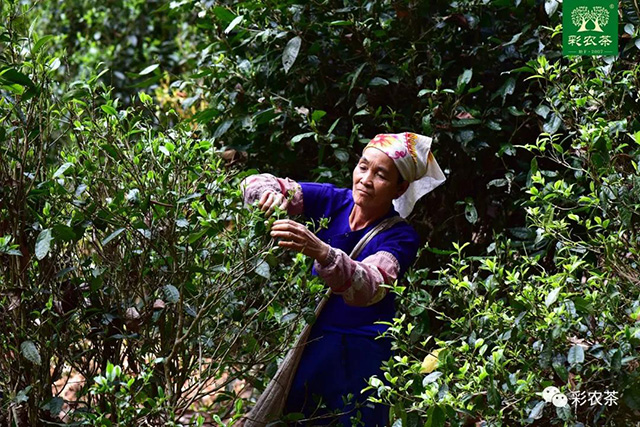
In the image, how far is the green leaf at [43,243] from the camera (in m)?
2.27

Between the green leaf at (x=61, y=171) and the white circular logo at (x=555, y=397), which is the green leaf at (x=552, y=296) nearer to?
the white circular logo at (x=555, y=397)

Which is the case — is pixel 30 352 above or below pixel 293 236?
below

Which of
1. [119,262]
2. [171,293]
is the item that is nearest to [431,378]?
[171,293]

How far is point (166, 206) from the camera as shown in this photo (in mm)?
2402

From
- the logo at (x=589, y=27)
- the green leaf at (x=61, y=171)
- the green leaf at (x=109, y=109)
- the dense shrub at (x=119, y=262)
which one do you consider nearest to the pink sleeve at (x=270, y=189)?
the dense shrub at (x=119, y=262)

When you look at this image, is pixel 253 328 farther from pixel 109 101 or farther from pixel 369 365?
pixel 109 101

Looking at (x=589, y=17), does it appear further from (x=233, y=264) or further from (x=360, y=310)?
(x=233, y=264)

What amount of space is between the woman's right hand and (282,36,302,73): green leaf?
953 mm

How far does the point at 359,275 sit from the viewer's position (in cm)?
249

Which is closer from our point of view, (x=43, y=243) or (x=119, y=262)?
(x=43, y=243)

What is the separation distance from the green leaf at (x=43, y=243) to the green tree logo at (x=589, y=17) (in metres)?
2.05

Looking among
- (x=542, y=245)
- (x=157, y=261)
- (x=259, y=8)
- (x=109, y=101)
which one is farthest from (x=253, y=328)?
(x=259, y=8)

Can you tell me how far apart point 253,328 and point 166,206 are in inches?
20.0

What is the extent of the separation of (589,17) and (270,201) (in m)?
1.48
